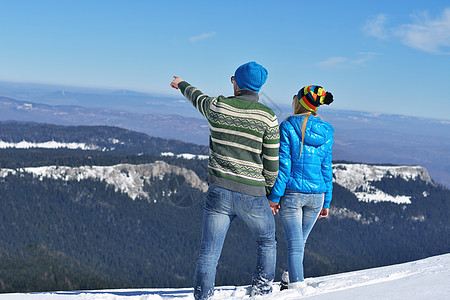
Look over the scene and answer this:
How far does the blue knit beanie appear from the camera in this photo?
8.95 meters

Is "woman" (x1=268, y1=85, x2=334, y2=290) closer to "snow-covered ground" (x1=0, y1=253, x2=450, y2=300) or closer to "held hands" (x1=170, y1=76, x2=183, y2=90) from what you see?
"snow-covered ground" (x1=0, y1=253, x2=450, y2=300)

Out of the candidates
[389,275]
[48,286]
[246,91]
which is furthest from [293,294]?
[48,286]

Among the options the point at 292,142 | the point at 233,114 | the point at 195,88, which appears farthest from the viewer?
the point at 292,142

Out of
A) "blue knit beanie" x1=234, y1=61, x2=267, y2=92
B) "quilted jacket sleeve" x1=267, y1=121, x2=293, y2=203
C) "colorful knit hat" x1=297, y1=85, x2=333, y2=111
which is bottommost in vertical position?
"quilted jacket sleeve" x1=267, y1=121, x2=293, y2=203

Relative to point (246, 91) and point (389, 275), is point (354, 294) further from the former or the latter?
point (246, 91)

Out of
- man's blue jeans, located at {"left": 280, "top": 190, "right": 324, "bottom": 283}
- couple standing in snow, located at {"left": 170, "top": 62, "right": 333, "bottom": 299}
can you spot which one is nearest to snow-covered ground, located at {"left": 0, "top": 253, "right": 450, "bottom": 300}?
man's blue jeans, located at {"left": 280, "top": 190, "right": 324, "bottom": 283}

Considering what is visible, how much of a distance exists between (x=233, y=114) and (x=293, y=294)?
4360 millimetres

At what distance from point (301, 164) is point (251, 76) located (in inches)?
111

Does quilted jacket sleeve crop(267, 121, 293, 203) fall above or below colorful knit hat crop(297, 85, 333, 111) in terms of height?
below

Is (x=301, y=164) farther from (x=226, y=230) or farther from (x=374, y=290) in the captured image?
(x=374, y=290)

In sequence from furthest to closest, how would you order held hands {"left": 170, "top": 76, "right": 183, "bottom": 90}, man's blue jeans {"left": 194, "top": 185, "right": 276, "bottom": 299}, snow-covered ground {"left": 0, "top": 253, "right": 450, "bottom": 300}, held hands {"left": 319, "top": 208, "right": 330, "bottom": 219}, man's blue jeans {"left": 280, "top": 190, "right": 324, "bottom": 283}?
held hands {"left": 319, "top": 208, "right": 330, "bottom": 219} < man's blue jeans {"left": 280, "top": 190, "right": 324, "bottom": 283} < held hands {"left": 170, "top": 76, "right": 183, "bottom": 90} < man's blue jeans {"left": 194, "top": 185, "right": 276, "bottom": 299} < snow-covered ground {"left": 0, "top": 253, "right": 450, "bottom": 300}

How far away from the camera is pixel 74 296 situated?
12.1 meters

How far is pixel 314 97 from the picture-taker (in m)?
10.6

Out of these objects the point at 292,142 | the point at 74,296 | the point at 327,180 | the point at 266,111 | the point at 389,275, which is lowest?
the point at 74,296
